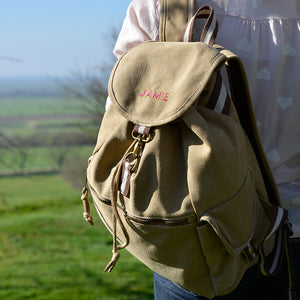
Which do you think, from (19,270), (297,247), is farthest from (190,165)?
(19,270)

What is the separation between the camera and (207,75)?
3.68 feet

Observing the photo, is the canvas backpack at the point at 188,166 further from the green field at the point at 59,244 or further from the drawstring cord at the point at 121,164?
the green field at the point at 59,244

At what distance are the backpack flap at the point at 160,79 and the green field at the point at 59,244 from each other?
2.11 meters

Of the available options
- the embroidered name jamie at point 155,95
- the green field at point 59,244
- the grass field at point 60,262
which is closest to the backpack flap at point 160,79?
the embroidered name jamie at point 155,95

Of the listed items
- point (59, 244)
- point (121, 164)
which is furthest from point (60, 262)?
point (121, 164)

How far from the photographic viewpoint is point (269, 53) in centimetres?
128

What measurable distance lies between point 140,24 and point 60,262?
565 cm

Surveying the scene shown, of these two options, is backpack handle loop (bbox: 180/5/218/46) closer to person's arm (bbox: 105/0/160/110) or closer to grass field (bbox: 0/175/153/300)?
person's arm (bbox: 105/0/160/110)

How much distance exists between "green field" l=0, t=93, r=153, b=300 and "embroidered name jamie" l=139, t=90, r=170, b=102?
7.11 ft

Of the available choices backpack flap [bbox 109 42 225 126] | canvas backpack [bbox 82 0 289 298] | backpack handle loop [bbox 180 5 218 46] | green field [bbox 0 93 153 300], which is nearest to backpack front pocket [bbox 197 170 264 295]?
canvas backpack [bbox 82 0 289 298]

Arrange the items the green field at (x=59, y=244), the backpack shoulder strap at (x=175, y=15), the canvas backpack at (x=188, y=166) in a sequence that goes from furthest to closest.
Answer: the green field at (x=59, y=244) < the backpack shoulder strap at (x=175, y=15) < the canvas backpack at (x=188, y=166)

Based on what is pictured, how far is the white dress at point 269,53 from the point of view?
1273 mm

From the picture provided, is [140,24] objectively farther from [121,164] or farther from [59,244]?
[59,244]

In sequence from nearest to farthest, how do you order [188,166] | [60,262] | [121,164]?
[188,166] < [121,164] < [60,262]
